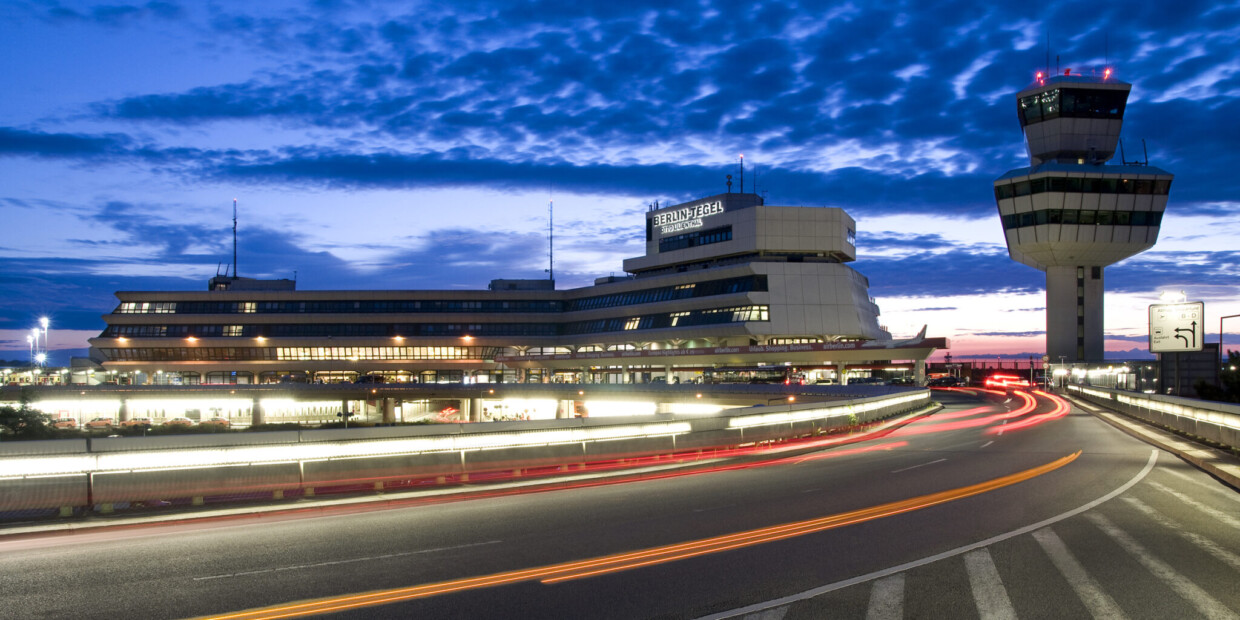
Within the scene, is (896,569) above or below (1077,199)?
below

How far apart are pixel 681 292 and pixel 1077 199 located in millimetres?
50908

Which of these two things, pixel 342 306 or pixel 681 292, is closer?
pixel 681 292

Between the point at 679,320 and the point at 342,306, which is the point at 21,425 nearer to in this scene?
the point at 679,320

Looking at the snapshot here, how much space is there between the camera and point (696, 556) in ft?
40.1

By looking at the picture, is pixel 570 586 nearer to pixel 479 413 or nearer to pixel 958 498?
pixel 958 498

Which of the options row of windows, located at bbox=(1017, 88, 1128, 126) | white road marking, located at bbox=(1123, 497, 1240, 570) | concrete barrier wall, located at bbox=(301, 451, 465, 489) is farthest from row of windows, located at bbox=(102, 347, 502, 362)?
white road marking, located at bbox=(1123, 497, 1240, 570)

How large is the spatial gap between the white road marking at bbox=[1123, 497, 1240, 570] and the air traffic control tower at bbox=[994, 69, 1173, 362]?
9755cm

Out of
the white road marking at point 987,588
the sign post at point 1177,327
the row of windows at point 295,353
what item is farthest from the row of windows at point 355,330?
the white road marking at point 987,588

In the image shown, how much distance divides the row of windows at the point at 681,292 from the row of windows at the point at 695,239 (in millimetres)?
8156

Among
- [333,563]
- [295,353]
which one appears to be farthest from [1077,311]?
[333,563]

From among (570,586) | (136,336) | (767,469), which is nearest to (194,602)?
(570,586)

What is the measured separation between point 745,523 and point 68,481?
13.0 metres

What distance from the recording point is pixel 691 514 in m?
15.9

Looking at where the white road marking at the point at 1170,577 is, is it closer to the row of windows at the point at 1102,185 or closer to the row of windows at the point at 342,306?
the row of windows at the point at 1102,185
